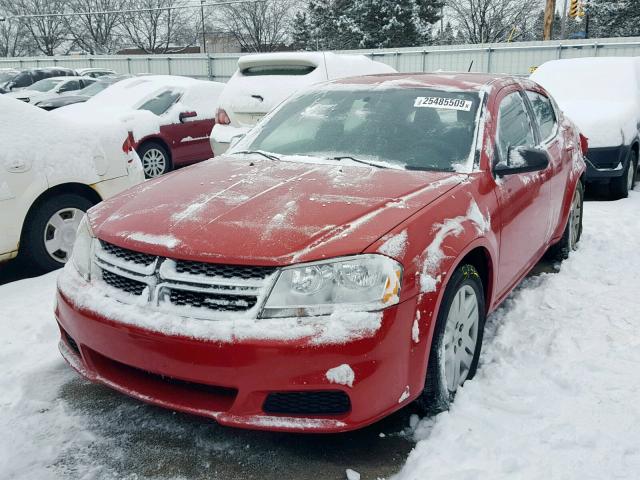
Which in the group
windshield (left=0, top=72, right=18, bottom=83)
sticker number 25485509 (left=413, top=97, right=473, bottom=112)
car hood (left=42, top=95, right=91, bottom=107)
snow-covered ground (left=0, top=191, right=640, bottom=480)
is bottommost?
snow-covered ground (left=0, top=191, right=640, bottom=480)

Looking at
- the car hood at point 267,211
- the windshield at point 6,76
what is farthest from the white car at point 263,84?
the windshield at point 6,76

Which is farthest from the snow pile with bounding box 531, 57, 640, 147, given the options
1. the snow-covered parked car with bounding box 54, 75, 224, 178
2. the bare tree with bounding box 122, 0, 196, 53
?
the bare tree with bounding box 122, 0, 196, 53

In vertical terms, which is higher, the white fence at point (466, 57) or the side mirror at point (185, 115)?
the white fence at point (466, 57)

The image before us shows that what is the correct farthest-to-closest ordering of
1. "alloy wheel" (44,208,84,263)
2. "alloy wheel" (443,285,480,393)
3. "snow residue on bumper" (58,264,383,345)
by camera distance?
"alloy wheel" (44,208,84,263) → "alloy wheel" (443,285,480,393) → "snow residue on bumper" (58,264,383,345)

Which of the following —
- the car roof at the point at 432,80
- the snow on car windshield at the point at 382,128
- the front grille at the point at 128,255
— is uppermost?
the car roof at the point at 432,80

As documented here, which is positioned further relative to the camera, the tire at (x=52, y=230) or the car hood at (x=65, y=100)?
the car hood at (x=65, y=100)

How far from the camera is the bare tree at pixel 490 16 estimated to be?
46469 mm

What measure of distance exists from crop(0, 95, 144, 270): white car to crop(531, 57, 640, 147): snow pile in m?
5.48

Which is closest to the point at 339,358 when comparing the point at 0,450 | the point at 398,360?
the point at 398,360

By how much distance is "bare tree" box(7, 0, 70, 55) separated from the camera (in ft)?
174

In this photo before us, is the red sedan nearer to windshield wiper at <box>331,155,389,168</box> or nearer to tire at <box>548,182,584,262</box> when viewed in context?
windshield wiper at <box>331,155,389,168</box>

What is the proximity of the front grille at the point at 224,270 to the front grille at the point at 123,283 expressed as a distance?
23 cm

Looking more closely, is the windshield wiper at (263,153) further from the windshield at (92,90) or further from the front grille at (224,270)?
the windshield at (92,90)

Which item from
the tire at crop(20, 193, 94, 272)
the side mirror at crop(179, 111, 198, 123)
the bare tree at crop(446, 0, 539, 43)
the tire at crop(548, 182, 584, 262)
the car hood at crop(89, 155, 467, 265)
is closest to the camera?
the car hood at crop(89, 155, 467, 265)
